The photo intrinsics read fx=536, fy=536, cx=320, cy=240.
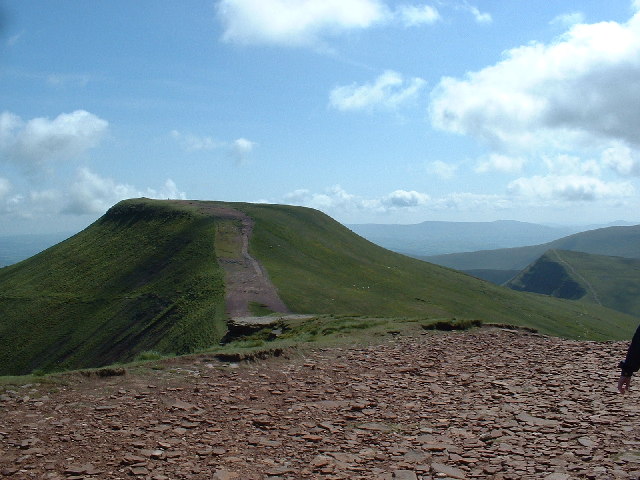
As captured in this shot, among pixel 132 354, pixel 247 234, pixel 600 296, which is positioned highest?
pixel 247 234

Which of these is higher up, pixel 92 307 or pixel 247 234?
pixel 247 234

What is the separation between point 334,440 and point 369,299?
5197cm

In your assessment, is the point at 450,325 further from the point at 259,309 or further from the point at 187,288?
the point at 187,288

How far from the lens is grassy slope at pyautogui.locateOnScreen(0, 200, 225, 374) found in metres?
48.6

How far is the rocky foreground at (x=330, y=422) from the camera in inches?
353

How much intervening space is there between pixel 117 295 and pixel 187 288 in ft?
52.5

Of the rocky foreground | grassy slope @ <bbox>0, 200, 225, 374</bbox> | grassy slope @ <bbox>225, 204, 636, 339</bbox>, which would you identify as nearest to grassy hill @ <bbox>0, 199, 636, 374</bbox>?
grassy slope @ <bbox>0, 200, 225, 374</bbox>

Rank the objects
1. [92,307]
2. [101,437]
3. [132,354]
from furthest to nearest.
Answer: [92,307], [132,354], [101,437]

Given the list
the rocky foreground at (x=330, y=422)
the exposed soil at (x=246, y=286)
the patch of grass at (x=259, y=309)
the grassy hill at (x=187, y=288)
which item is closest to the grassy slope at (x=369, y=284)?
the grassy hill at (x=187, y=288)

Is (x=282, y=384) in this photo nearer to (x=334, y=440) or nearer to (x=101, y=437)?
(x=334, y=440)

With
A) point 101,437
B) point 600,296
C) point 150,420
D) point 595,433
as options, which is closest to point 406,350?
point 595,433

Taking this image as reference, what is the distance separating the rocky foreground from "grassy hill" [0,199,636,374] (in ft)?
78.0

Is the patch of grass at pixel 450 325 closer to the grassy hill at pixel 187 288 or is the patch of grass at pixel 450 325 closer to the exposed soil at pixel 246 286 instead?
the grassy hill at pixel 187 288

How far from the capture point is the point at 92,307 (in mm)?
68500
